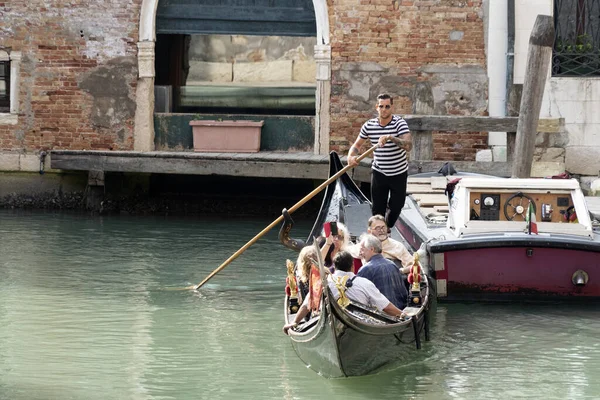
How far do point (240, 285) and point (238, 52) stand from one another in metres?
6.03

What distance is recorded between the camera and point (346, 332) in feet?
19.1

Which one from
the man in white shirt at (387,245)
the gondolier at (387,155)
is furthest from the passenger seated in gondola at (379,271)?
the gondolier at (387,155)

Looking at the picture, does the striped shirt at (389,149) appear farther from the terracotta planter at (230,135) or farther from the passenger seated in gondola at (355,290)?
the terracotta planter at (230,135)

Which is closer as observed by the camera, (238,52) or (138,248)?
(138,248)

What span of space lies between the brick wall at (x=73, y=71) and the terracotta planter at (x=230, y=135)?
0.75 meters

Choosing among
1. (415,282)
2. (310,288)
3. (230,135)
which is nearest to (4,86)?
(230,135)

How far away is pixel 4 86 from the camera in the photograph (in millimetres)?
13078

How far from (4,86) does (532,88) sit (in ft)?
18.8

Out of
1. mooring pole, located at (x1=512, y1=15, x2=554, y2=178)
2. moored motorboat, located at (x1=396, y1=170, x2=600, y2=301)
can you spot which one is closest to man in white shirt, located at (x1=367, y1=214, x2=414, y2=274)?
moored motorboat, located at (x1=396, y1=170, x2=600, y2=301)

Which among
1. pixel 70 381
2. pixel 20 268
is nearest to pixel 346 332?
pixel 70 381

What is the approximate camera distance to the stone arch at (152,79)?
41.4 feet

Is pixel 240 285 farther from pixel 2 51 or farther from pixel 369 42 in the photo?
pixel 2 51

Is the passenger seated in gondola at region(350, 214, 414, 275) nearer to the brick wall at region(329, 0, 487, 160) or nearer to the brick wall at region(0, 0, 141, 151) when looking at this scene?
the brick wall at region(329, 0, 487, 160)

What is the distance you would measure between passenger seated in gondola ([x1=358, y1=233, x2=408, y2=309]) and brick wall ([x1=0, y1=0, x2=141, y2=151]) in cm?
669
